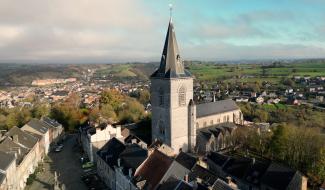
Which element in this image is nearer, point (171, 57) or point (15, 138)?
point (171, 57)

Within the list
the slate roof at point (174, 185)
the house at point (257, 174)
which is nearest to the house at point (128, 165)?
the slate roof at point (174, 185)

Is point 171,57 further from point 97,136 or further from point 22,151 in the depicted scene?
point 22,151

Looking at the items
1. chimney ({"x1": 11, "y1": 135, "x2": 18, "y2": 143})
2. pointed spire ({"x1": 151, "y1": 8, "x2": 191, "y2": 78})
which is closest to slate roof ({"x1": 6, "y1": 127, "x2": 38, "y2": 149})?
chimney ({"x1": 11, "y1": 135, "x2": 18, "y2": 143})

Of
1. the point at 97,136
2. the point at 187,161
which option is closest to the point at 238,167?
the point at 187,161

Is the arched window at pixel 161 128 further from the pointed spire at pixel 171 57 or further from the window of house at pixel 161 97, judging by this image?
the pointed spire at pixel 171 57

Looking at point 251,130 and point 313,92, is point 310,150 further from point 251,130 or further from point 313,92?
point 313,92

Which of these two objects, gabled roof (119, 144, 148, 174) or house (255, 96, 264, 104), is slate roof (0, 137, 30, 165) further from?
house (255, 96, 264, 104)
